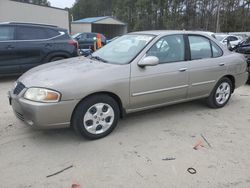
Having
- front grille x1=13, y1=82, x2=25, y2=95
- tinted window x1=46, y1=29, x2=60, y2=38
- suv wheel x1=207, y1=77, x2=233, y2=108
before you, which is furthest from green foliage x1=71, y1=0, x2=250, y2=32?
front grille x1=13, y1=82, x2=25, y2=95

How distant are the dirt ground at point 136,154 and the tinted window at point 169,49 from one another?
1076mm

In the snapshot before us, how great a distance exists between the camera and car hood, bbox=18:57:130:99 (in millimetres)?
3424

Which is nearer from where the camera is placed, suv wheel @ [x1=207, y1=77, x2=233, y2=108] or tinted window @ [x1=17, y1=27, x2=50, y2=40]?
suv wheel @ [x1=207, y1=77, x2=233, y2=108]

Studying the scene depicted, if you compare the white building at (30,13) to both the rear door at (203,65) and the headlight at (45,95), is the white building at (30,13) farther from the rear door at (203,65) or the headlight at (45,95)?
the headlight at (45,95)

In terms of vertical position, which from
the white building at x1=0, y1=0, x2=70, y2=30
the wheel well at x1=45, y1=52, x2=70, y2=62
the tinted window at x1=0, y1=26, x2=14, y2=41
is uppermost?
the white building at x1=0, y1=0, x2=70, y2=30

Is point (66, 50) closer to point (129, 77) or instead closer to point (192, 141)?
point (129, 77)

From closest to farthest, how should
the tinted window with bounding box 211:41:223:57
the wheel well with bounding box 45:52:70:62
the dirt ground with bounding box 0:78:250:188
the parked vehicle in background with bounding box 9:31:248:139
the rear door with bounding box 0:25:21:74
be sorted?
the dirt ground with bounding box 0:78:250:188 → the parked vehicle in background with bounding box 9:31:248:139 → the tinted window with bounding box 211:41:223:57 → the rear door with bounding box 0:25:21:74 → the wheel well with bounding box 45:52:70:62

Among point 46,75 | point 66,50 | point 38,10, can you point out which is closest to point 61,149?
point 46,75

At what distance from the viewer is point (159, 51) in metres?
4.30

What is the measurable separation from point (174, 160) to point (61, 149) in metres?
1.49

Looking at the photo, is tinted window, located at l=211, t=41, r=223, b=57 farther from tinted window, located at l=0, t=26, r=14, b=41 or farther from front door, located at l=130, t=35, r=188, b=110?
tinted window, located at l=0, t=26, r=14, b=41

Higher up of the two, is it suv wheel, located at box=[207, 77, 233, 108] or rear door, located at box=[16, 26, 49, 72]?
rear door, located at box=[16, 26, 49, 72]

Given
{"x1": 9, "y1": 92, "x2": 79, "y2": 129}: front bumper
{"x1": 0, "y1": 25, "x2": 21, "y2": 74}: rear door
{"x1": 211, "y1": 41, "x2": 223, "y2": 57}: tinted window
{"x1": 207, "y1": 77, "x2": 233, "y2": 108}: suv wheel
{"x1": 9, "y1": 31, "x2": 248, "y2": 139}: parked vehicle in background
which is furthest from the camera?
{"x1": 0, "y1": 25, "x2": 21, "y2": 74}: rear door

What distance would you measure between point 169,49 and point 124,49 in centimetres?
76
